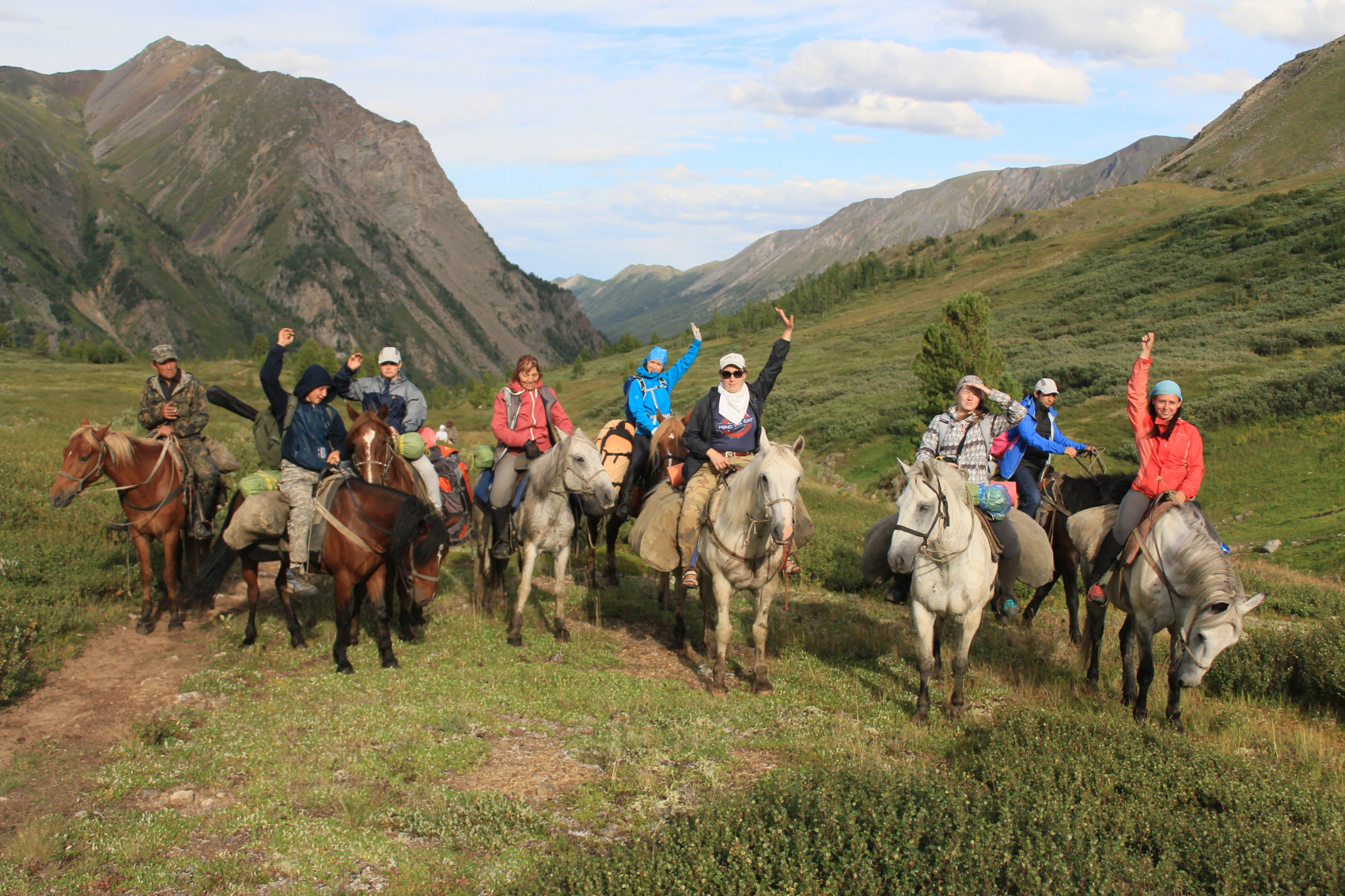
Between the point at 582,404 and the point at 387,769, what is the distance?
8979cm

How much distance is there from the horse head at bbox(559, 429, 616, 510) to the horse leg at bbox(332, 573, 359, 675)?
117 inches

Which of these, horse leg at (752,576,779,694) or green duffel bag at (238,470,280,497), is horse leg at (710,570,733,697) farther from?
green duffel bag at (238,470,280,497)

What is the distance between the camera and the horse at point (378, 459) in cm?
1082

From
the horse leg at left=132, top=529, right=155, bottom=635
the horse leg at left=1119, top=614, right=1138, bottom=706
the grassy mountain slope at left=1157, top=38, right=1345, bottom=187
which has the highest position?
the grassy mountain slope at left=1157, top=38, right=1345, bottom=187

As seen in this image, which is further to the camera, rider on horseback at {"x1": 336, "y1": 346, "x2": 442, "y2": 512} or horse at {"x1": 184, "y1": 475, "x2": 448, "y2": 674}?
rider on horseback at {"x1": 336, "y1": 346, "x2": 442, "y2": 512}

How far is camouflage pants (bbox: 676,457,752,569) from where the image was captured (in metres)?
10.2

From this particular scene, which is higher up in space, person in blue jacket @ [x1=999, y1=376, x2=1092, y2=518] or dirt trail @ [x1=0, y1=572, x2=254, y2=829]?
person in blue jacket @ [x1=999, y1=376, x2=1092, y2=518]

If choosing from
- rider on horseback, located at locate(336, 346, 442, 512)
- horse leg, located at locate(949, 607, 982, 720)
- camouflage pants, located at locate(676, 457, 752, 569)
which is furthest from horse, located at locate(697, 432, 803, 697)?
rider on horseback, located at locate(336, 346, 442, 512)

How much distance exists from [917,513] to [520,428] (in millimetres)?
5974

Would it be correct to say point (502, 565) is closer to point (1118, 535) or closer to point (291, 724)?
point (291, 724)

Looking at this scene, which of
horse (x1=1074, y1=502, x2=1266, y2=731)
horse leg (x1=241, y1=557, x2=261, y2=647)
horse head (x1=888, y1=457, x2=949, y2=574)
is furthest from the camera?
horse leg (x1=241, y1=557, x2=261, y2=647)

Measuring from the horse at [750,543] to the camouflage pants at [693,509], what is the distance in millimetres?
133

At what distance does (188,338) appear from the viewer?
18138 centimetres

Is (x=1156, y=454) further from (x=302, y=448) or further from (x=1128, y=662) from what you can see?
(x=302, y=448)
